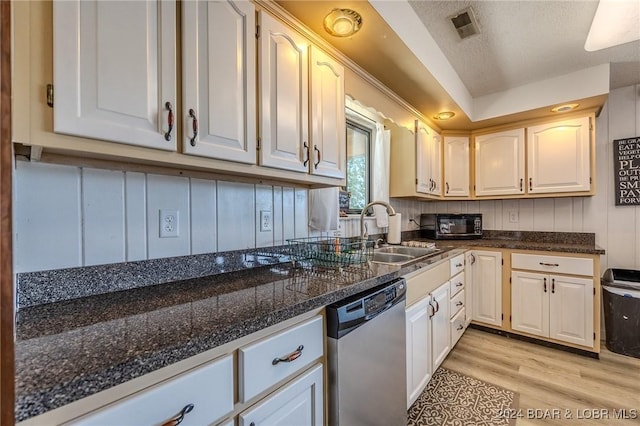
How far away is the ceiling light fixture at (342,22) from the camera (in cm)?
131

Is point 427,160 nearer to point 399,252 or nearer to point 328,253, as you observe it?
point 399,252

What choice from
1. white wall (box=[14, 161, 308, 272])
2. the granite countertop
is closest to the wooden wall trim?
the granite countertop

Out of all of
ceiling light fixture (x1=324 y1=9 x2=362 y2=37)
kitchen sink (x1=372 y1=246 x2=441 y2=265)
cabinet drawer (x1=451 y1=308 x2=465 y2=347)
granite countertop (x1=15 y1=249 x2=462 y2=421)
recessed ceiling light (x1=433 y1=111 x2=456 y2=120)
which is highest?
ceiling light fixture (x1=324 y1=9 x2=362 y2=37)

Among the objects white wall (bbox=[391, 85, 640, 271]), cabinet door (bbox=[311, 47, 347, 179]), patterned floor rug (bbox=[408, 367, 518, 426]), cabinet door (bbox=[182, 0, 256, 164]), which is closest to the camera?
cabinet door (bbox=[182, 0, 256, 164])

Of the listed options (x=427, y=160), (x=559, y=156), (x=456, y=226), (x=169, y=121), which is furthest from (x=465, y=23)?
(x=456, y=226)

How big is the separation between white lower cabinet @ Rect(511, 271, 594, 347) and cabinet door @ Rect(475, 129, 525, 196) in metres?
0.88

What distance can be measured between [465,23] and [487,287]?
224cm

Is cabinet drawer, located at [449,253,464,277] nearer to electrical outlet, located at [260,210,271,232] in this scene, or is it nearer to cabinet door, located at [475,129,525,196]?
cabinet door, located at [475,129,525,196]

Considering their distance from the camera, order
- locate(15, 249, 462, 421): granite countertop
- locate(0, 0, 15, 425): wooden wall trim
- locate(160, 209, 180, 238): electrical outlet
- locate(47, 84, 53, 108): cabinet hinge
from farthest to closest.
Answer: locate(160, 209, 180, 238): electrical outlet < locate(47, 84, 53, 108): cabinet hinge < locate(15, 249, 462, 421): granite countertop < locate(0, 0, 15, 425): wooden wall trim

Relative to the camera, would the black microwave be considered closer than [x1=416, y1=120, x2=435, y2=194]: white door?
No

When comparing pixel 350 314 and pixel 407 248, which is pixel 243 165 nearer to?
pixel 350 314

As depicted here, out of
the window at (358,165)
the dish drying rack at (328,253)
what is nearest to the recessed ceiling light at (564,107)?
the window at (358,165)

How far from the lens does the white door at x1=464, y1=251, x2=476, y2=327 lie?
255 cm

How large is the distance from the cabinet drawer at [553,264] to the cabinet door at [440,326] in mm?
961
